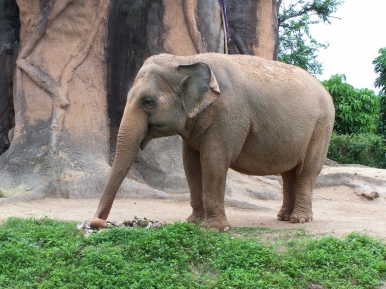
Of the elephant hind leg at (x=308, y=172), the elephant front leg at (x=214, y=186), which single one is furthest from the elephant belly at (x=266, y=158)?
the elephant front leg at (x=214, y=186)

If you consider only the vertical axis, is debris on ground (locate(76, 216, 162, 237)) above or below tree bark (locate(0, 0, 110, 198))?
below

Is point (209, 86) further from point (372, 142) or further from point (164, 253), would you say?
point (372, 142)

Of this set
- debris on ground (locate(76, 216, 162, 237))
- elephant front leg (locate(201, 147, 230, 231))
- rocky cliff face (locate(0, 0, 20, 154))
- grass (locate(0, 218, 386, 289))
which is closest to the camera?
grass (locate(0, 218, 386, 289))

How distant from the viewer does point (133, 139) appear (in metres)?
6.25

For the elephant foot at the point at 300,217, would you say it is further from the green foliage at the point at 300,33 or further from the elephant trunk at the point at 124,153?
the green foliage at the point at 300,33

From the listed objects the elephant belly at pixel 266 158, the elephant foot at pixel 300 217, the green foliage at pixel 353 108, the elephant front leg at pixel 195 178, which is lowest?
the elephant foot at pixel 300 217

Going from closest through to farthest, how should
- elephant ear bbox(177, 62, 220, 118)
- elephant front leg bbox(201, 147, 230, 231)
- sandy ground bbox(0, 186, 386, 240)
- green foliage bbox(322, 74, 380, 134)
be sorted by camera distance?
elephant ear bbox(177, 62, 220, 118), elephant front leg bbox(201, 147, 230, 231), sandy ground bbox(0, 186, 386, 240), green foliage bbox(322, 74, 380, 134)

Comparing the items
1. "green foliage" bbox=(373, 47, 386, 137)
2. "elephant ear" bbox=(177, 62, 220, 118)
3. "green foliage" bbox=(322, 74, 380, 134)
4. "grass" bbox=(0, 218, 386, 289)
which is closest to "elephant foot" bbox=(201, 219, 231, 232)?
"grass" bbox=(0, 218, 386, 289)

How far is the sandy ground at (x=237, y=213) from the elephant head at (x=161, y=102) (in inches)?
58.7

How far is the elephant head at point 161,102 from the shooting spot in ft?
20.5

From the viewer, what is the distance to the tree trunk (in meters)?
9.55

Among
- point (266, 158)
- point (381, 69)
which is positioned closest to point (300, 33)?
point (381, 69)

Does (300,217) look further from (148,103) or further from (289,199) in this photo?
(148,103)

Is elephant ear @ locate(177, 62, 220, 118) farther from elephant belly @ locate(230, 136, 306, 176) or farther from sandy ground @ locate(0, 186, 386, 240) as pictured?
sandy ground @ locate(0, 186, 386, 240)
